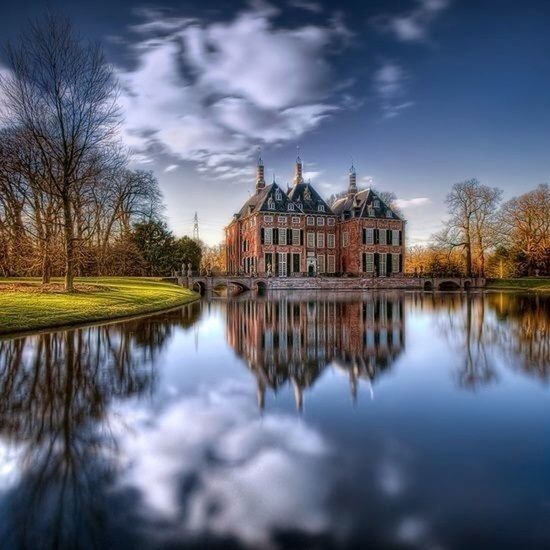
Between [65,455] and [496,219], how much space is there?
56545 mm

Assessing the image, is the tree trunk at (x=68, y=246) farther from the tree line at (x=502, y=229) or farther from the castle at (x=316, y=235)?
the tree line at (x=502, y=229)

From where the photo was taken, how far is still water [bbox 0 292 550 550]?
3.04m

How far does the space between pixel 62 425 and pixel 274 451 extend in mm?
2501

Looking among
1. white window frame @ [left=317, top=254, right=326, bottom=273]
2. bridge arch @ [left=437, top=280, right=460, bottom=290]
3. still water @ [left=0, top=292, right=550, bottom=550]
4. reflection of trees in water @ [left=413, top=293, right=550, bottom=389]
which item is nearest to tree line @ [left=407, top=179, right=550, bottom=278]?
bridge arch @ [left=437, top=280, right=460, bottom=290]

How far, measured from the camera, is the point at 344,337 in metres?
11.6

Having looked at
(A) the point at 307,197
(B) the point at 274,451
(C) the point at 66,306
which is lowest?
(B) the point at 274,451

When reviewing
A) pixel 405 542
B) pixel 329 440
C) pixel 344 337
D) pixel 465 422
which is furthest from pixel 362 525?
pixel 344 337

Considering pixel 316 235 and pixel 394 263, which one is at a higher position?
pixel 316 235

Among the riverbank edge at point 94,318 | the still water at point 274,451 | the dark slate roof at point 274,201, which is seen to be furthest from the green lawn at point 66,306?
the dark slate roof at point 274,201

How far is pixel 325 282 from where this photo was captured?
45719 mm

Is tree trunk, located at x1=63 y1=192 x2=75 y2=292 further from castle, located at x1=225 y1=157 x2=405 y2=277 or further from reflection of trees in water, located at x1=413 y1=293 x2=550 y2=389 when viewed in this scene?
castle, located at x1=225 y1=157 x2=405 y2=277

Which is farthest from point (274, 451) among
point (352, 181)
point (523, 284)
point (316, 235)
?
point (352, 181)

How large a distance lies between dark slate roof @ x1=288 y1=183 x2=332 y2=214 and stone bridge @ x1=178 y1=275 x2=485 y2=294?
10.5 meters

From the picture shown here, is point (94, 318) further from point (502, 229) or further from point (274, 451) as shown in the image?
point (502, 229)
